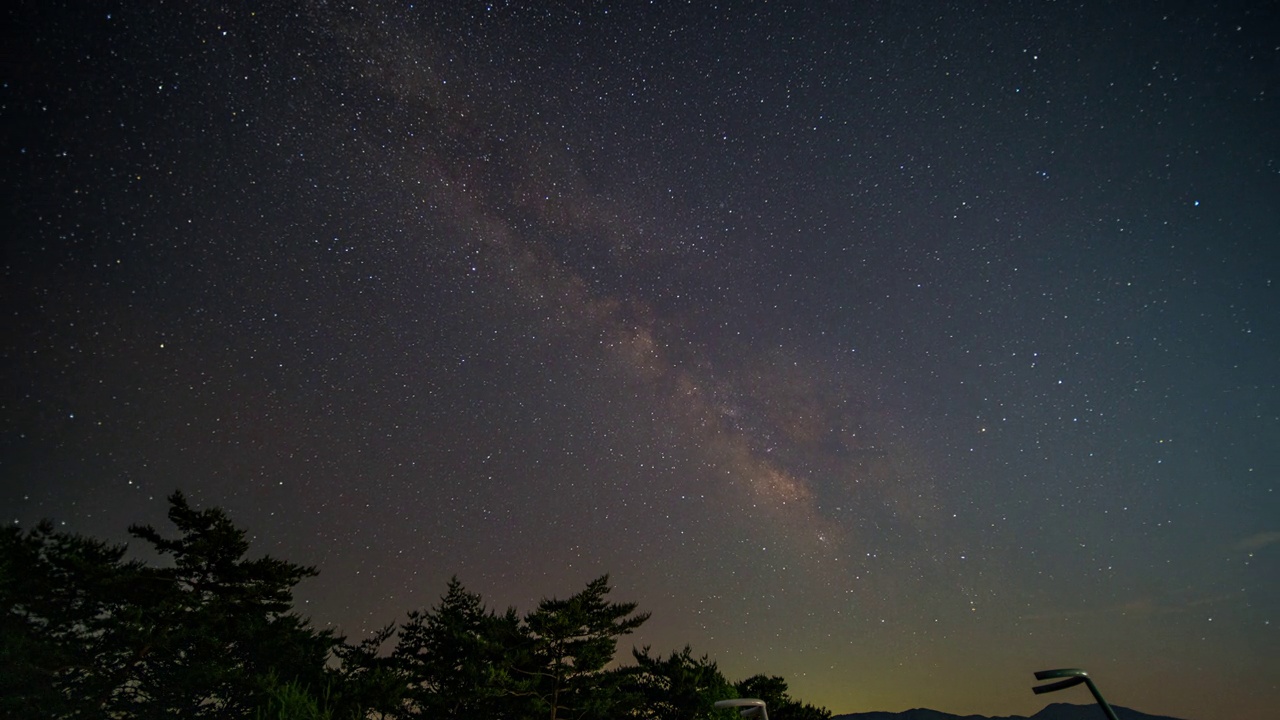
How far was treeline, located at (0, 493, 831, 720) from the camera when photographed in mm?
19969

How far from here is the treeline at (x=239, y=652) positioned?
65.5ft

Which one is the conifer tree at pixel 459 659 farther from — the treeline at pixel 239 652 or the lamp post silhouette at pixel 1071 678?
the lamp post silhouette at pixel 1071 678

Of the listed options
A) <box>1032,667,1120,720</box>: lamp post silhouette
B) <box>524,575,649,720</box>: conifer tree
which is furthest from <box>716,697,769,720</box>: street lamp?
<box>524,575,649,720</box>: conifer tree

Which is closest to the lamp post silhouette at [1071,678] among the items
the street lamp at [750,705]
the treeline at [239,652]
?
the street lamp at [750,705]

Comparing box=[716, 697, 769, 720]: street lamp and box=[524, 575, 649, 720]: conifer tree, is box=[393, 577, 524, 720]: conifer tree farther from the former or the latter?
box=[716, 697, 769, 720]: street lamp

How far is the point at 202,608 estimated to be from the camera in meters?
21.5

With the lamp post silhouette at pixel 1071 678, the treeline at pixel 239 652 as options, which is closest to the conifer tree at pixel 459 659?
the treeline at pixel 239 652

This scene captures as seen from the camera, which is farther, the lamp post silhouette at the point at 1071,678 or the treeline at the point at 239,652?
the treeline at the point at 239,652

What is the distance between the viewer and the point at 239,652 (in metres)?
23.3

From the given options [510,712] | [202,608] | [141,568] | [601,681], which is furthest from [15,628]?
[601,681]

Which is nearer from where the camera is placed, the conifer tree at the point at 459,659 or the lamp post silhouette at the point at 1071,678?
the lamp post silhouette at the point at 1071,678

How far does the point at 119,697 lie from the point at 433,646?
37.5ft

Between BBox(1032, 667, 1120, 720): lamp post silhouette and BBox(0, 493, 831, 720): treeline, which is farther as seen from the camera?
BBox(0, 493, 831, 720): treeline

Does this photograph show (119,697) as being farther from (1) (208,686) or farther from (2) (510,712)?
(2) (510,712)
